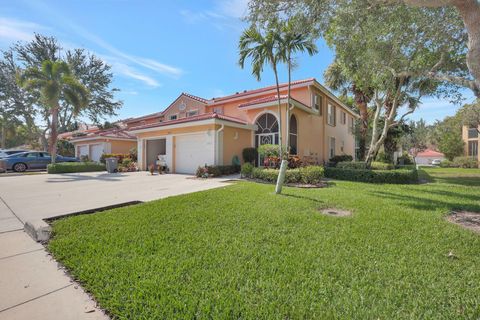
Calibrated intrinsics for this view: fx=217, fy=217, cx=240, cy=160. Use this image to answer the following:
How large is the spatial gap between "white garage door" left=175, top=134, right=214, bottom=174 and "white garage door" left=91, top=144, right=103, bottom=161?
1311 cm

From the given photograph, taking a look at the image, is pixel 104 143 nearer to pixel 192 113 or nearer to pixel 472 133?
pixel 192 113

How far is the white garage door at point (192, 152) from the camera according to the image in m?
14.5

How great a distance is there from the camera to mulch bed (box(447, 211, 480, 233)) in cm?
483

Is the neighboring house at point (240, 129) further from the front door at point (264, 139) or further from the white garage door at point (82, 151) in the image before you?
the white garage door at point (82, 151)

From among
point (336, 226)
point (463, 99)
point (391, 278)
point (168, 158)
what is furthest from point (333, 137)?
point (391, 278)

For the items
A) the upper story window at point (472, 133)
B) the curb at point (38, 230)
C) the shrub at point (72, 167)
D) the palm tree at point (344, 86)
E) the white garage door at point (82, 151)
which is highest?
the palm tree at point (344, 86)

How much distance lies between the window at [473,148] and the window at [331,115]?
95.9 ft

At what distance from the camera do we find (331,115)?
67.7 feet

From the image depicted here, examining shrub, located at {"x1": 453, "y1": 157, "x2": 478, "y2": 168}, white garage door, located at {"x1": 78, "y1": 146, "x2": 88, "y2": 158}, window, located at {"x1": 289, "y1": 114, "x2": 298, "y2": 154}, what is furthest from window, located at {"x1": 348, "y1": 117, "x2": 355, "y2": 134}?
white garage door, located at {"x1": 78, "y1": 146, "x2": 88, "y2": 158}

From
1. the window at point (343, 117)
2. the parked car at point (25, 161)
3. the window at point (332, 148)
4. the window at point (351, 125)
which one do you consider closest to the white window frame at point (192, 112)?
the window at point (332, 148)

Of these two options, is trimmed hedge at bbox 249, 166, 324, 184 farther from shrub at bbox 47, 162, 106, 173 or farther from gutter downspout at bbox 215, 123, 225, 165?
shrub at bbox 47, 162, 106, 173

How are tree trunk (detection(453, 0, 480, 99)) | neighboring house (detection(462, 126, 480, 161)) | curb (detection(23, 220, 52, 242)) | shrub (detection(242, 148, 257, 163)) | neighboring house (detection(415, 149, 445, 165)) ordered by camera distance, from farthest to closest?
neighboring house (detection(415, 149, 445, 165)), neighboring house (detection(462, 126, 480, 161)), shrub (detection(242, 148, 257, 163)), tree trunk (detection(453, 0, 480, 99)), curb (detection(23, 220, 52, 242))

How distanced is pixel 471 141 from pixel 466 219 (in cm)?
4198

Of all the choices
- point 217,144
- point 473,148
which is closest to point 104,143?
point 217,144
